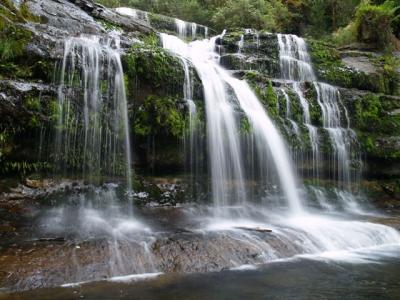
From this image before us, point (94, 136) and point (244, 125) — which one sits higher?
point (244, 125)

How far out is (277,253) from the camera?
6324 mm

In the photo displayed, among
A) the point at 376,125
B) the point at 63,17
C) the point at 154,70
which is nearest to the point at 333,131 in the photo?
the point at 376,125

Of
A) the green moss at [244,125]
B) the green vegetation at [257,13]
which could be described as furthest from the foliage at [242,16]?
the green moss at [244,125]

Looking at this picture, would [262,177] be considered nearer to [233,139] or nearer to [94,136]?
[233,139]

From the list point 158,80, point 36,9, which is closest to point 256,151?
point 158,80

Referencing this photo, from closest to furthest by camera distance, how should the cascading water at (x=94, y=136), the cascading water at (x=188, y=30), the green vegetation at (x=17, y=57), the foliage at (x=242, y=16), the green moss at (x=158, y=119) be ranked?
1. the cascading water at (x=94, y=136)
2. the green vegetation at (x=17, y=57)
3. the green moss at (x=158, y=119)
4. the cascading water at (x=188, y=30)
5. the foliage at (x=242, y=16)

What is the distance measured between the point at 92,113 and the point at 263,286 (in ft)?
16.1

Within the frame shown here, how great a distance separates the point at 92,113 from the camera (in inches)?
318

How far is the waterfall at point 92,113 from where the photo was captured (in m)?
7.79

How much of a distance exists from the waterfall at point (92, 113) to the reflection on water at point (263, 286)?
3474 millimetres

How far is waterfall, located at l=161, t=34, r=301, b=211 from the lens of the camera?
923cm

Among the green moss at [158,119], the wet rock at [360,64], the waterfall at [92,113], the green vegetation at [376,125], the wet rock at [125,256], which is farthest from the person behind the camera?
the wet rock at [360,64]

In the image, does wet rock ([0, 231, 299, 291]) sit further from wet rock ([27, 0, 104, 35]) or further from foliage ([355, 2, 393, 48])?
foliage ([355, 2, 393, 48])

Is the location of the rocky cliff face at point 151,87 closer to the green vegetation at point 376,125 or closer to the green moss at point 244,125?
the green vegetation at point 376,125
